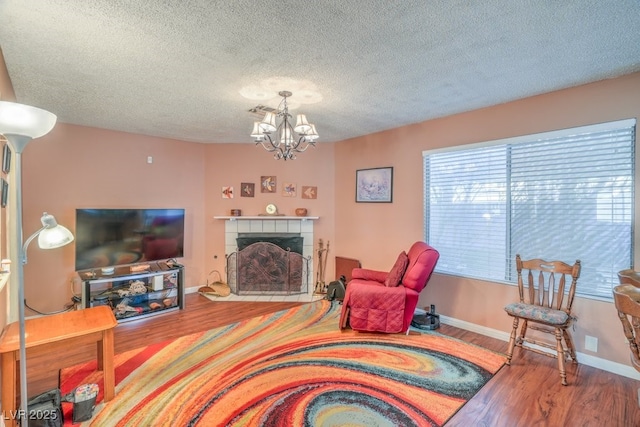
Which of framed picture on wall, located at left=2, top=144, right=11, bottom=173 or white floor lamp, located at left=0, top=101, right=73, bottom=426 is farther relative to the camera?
framed picture on wall, located at left=2, top=144, right=11, bottom=173

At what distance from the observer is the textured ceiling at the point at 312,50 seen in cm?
171

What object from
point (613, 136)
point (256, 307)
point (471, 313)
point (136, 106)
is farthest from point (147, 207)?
point (613, 136)

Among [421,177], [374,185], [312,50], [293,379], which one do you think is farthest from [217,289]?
[312,50]

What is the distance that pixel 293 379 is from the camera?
245cm

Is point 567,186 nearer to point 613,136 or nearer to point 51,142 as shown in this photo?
point 613,136

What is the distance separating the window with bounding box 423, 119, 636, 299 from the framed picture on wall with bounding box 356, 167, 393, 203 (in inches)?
22.5

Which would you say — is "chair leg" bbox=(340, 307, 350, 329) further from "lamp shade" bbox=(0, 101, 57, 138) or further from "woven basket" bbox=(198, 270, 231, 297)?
"lamp shade" bbox=(0, 101, 57, 138)

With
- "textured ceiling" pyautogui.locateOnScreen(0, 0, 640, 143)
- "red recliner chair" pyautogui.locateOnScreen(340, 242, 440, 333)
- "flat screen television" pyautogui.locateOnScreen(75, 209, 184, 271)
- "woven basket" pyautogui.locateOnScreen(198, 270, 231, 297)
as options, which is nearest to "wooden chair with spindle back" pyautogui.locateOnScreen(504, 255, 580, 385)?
"red recliner chair" pyautogui.locateOnScreen(340, 242, 440, 333)

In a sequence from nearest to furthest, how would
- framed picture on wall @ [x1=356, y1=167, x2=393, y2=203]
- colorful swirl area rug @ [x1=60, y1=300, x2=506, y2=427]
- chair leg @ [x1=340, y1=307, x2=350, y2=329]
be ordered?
colorful swirl area rug @ [x1=60, y1=300, x2=506, y2=427], chair leg @ [x1=340, y1=307, x2=350, y2=329], framed picture on wall @ [x1=356, y1=167, x2=393, y2=203]

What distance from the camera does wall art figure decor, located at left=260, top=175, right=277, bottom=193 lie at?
5113 mm

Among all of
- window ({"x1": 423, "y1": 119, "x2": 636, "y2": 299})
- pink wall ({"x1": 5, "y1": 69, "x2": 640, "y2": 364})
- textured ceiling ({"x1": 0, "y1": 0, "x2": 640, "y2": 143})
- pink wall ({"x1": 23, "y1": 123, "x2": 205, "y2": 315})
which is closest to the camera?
textured ceiling ({"x1": 0, "y1": 0, "x2": 640, "y2": 143})

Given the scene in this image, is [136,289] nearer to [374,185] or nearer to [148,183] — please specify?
[148,183]

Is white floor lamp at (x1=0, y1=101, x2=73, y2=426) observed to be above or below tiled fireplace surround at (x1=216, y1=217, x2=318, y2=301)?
above

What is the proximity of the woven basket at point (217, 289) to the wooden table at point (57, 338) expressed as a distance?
2.43m
